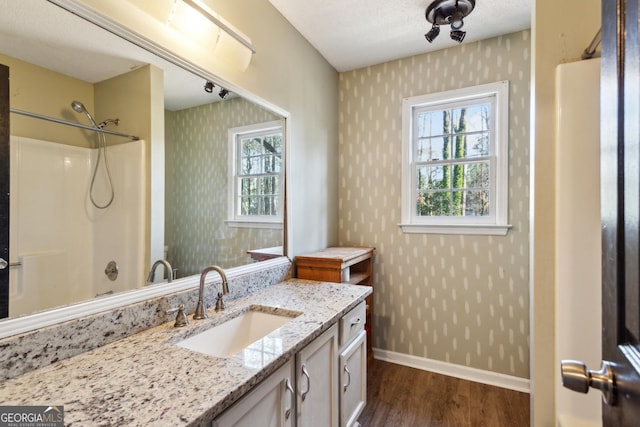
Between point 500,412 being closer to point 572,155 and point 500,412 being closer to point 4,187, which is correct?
point 572,155

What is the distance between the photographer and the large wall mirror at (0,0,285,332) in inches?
35.3

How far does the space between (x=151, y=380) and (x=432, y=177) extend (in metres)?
2.40

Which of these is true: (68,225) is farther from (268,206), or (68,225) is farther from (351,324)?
(351,324)

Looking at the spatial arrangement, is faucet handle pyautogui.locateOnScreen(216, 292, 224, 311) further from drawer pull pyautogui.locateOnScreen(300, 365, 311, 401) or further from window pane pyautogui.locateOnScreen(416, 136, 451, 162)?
window pane pyautogui.locateOnScreen(416, 136, 451, 162)

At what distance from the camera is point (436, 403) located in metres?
2.05

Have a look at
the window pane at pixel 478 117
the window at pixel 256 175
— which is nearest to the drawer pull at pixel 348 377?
the window at pixel 256 175

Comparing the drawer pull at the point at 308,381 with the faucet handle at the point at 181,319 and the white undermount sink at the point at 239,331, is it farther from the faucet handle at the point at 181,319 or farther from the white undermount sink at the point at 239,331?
the faucet handle at the point at 181,319

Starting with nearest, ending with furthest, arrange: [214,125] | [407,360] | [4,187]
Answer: [4,187], [214,125], [407,360]

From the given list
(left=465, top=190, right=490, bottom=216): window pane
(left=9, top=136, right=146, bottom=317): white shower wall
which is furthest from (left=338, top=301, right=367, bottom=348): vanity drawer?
(left=465, top=190, right=490, bottom=216): window pane

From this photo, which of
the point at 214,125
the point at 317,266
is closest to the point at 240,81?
the point at 214,125

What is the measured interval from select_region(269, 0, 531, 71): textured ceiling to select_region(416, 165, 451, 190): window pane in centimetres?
99

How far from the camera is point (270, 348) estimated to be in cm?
101

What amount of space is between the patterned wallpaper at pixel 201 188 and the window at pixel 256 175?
6cm

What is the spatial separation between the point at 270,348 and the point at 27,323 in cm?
72
